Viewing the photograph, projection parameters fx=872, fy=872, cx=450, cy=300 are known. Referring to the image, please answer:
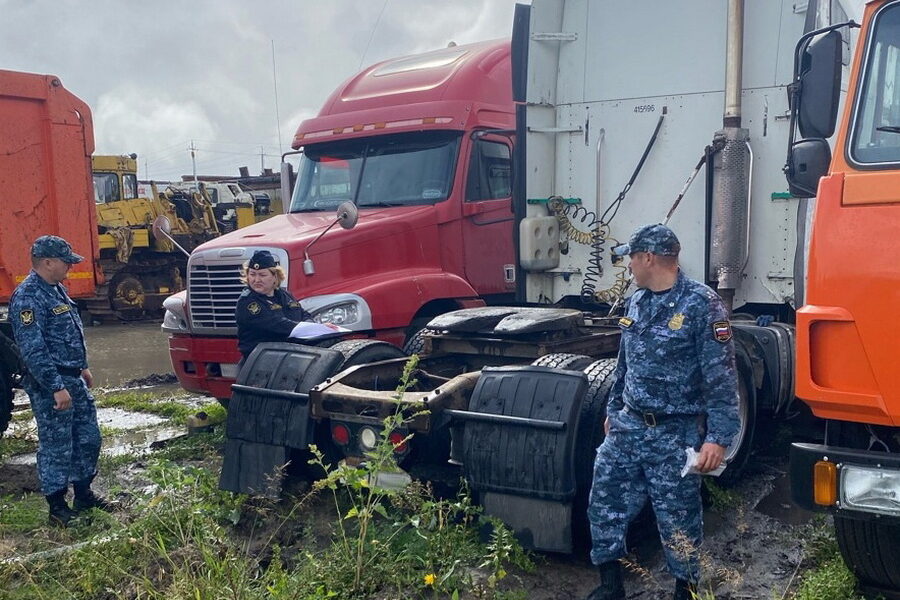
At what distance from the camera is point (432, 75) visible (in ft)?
25.9

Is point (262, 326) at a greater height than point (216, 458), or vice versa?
point (262, 326)

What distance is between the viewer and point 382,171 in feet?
25.4

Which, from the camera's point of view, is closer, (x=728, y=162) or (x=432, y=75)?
(x=728, y=162)

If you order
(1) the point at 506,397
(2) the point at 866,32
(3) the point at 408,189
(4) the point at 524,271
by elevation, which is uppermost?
(2) the point at 866,32

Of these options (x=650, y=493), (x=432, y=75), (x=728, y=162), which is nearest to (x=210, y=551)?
(x=650, y=493)

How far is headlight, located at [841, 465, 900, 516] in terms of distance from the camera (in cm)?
324

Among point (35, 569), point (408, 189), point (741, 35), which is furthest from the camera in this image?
point (408, 189)

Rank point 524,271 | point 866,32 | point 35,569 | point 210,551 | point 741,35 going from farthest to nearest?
point 524,271 → point 741,35 → point 35,569 → point 210,551 → point 866,32

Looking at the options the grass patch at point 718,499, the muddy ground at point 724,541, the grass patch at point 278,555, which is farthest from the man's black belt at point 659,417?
the grass patch at point 718,499

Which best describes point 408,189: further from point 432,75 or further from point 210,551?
point 210,551

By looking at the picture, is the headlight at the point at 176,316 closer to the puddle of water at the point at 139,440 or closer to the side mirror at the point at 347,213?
the puddle of water at the point at 139,440

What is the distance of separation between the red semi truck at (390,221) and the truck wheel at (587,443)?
98.6 inches

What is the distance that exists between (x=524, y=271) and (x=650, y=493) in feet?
10.2

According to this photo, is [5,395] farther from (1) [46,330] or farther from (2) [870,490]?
(2) [870,490]
